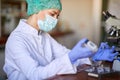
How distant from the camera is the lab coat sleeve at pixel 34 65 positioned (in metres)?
1.36

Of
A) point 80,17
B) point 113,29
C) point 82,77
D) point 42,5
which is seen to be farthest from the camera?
point 80,17

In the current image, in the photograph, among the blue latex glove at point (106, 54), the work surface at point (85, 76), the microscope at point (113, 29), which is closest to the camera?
the work surface at point (85, 76)

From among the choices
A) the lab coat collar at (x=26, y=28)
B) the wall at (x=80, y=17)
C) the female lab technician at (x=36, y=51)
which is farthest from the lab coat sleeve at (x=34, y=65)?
the wall at (x=80, y=17)

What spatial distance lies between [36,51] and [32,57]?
0.10 m

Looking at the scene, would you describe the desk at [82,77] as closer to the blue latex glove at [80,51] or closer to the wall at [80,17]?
the blue latex glove at [80,51]

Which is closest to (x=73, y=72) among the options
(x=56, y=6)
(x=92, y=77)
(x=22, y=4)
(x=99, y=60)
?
(x=92, y=77)

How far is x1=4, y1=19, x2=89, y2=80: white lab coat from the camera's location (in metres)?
1.37

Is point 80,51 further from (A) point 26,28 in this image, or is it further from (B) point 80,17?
(B) point 80,17

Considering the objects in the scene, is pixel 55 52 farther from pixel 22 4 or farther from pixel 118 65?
pixel 22 4

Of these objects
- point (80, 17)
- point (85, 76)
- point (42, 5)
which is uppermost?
point (42, 5)

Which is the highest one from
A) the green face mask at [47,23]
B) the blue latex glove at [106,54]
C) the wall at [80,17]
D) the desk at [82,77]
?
the green face mask at [47,23]

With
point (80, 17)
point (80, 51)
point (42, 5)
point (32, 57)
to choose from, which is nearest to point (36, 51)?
point (32, 57)

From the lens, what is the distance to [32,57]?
1487 millimetres

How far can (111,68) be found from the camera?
5.22 feet
